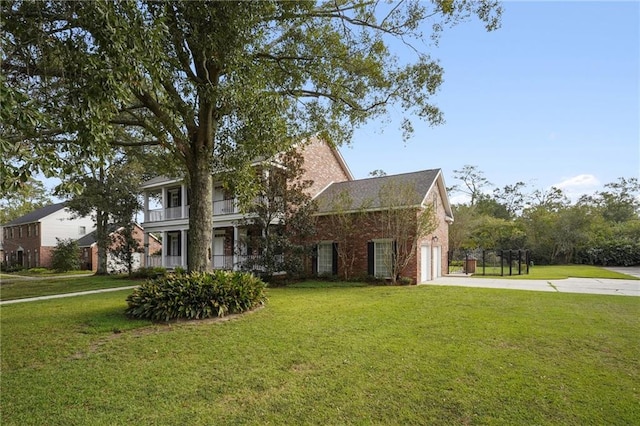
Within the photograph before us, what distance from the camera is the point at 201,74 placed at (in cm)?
903

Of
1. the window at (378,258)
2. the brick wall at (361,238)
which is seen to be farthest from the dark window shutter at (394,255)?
the brick wall at (361,238)

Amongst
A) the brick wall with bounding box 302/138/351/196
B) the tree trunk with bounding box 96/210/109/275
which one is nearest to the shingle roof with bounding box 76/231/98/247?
the tree trunk with bounding box 96/210/109/275

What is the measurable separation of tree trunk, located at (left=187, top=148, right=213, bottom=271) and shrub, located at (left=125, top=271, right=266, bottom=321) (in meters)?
0.48

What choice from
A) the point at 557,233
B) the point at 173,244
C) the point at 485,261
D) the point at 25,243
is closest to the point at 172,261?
the point at 173,244

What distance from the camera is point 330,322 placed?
26.0ft

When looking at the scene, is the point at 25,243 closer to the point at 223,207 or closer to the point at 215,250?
the point at 215,250

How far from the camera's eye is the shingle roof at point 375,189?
53.2 feet

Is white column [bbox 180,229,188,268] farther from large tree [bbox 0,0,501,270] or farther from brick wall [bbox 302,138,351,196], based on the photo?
large tree [bbox 0,0,501,270]

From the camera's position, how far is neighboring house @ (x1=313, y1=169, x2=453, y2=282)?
1568cm

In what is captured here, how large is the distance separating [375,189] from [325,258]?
437 cm

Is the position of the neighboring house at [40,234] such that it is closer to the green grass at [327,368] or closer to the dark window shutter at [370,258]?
the dark window shutter at [370,258]

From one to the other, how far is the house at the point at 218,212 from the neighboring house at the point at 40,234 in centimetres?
1631

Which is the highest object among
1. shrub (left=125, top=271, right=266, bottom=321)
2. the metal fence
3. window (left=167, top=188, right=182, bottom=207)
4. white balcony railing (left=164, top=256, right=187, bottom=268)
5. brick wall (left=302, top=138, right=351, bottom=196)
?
brick wall (left=302, top=138, right=351, bottom=196)

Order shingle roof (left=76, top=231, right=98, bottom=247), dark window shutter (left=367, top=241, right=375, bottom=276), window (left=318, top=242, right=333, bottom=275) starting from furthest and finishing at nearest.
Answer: shingle roof (left=76, top=231, right=98, bottom=247) → window (left=318, top=242, right=333, bottom=275) → dark window shutter (left=367, top=241, right=375, bottom=276)
